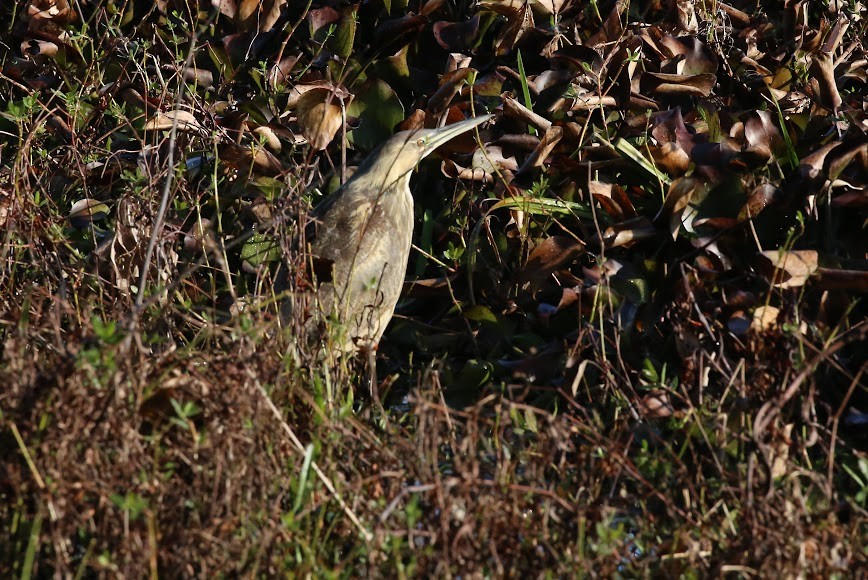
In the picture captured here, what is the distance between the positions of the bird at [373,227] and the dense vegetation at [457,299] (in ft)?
0.40

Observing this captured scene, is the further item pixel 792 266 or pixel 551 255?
pixel 551 255

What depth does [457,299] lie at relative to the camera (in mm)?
4066

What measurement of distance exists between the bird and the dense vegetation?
122 millimetres

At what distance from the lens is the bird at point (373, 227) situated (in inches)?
154

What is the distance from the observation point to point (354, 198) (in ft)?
13.5

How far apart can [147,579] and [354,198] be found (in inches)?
80.3

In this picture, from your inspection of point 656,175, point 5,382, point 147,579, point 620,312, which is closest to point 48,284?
point 5,382

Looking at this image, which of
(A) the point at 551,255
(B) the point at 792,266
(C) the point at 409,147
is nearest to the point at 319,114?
(C) the point at 409,147

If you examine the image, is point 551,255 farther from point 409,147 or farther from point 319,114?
point 319,114

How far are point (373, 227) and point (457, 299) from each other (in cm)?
39

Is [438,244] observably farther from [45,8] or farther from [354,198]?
[45,8]

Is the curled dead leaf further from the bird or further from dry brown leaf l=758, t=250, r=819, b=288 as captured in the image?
dry brown leaf l=758, t=250, r=819, b=288

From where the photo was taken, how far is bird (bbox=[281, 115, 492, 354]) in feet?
12.8

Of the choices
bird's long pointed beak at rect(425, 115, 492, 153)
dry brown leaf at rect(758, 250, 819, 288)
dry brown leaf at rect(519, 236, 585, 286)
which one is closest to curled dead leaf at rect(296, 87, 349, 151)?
bird's long pointed beak at rect(425, 115, 492, 153)
